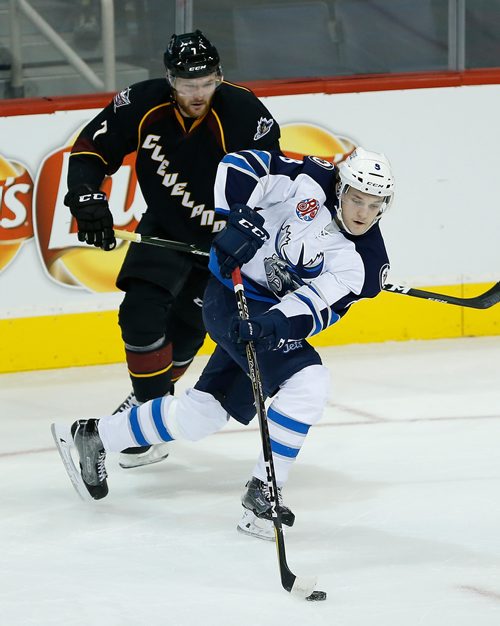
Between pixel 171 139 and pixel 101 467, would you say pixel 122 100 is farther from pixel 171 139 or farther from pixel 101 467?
pixel 101 467

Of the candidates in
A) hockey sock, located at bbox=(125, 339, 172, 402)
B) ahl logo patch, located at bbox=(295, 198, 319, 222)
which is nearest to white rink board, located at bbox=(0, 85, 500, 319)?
hockey sock, located at bbox=(125, 339, 172, 402)

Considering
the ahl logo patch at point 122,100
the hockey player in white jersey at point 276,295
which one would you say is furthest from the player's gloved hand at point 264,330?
the ahl logo patch at point 122,100

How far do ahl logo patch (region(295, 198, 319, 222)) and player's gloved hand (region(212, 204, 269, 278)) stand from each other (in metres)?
0.11

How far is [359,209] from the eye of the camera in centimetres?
291

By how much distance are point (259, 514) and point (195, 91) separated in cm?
Answer: 113

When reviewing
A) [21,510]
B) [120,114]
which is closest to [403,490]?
[21,510]

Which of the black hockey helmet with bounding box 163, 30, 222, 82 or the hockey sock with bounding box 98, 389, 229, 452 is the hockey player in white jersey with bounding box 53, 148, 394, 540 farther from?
the black hockey helmet with bounding box 163, 30, 222, 82

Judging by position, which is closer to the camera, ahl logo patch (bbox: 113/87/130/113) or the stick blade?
the stick blade

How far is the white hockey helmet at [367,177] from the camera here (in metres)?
2.89

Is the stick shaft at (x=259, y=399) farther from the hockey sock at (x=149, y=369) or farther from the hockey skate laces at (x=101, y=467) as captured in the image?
the hockey sock at (x=149, y=369)

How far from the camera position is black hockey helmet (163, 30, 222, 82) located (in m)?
3.27

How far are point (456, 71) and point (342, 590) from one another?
10.2 ft

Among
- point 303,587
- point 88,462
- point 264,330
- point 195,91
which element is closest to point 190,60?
point 195,91

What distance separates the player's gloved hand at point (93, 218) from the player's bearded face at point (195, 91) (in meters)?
0.33
